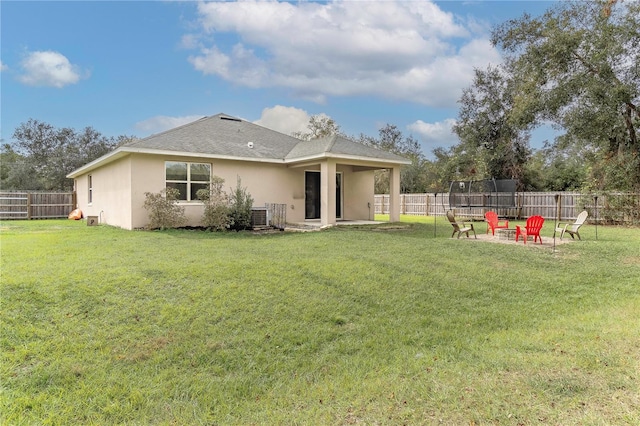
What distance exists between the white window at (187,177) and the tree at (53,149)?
943 inches

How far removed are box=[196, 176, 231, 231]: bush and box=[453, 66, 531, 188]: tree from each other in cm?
1895

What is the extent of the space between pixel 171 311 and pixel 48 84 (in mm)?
15881

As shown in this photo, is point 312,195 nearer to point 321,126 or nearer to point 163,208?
point 163,208

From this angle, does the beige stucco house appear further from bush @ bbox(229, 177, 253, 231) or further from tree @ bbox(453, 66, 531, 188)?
tree @ bbox(453, 66, 531, 188)

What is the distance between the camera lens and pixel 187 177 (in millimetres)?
13633

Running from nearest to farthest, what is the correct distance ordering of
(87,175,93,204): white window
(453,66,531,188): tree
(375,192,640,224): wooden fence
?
(375,192,640,224): wooden fence < (87,175,93,204): white window < (453,66,531,188): tree

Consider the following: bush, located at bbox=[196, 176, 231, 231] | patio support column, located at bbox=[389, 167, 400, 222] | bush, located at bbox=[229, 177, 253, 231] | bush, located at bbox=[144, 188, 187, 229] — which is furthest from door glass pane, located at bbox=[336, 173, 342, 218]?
bush, located at bbox=[144, 188, 187, 229]

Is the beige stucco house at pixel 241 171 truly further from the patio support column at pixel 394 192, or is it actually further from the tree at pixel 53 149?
the tree at pixel 53 149

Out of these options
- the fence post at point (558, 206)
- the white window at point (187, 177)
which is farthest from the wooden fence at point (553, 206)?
the white window at point (187, 177)

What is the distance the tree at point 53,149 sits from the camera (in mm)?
31422

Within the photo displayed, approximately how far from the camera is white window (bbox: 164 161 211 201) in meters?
13.3

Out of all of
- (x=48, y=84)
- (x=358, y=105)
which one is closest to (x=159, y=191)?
(x=48, y=84)

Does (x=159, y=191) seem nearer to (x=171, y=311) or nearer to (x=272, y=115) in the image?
(x=171, y=311)

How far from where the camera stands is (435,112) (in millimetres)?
27234
